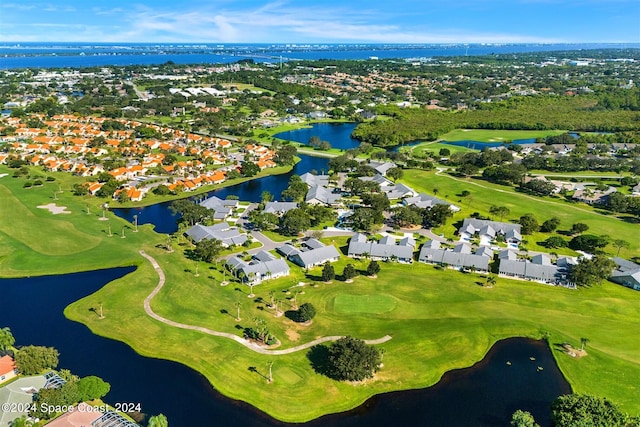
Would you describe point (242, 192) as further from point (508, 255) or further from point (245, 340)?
point (508, 255)

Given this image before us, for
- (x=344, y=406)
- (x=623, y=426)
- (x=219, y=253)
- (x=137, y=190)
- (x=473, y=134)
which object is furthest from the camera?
(x=473, y=134)

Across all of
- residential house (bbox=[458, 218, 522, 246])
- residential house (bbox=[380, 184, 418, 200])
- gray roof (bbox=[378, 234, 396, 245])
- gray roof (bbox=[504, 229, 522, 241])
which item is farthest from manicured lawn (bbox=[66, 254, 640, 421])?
residential house (bbox=[380, 184, 418, 200])

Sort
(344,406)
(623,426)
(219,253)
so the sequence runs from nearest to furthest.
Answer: (623,426), (344,406), (219,253)

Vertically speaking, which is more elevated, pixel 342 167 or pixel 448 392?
pixel 342 167

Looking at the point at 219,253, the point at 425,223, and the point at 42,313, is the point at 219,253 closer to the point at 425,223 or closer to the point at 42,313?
the point at 42,313

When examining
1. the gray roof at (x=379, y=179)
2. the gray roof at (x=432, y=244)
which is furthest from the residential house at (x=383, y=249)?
the gray roof at (x=379, y=179)

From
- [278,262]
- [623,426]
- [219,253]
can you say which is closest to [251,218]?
[219,253]

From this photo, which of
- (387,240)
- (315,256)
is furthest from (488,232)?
(315,256)
